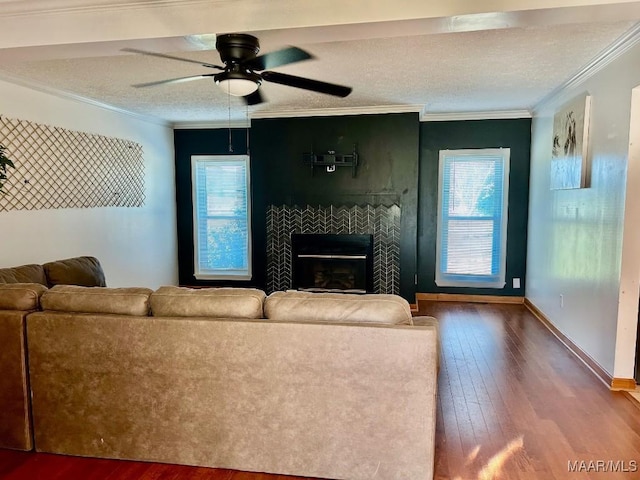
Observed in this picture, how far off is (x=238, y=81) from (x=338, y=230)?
3.26 meters

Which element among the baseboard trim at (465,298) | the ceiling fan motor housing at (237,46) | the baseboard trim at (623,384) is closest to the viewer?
the ceiling fan motor housing at (237,46)

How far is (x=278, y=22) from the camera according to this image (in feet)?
6.98

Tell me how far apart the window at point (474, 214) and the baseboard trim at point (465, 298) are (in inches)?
6.2

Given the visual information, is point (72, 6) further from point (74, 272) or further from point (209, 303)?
point (74, 272)

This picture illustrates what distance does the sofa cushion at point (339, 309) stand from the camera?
2.05 metres

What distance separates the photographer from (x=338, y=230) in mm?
5551

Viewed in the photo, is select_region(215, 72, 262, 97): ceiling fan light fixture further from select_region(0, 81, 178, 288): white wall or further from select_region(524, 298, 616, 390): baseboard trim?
select_region(524, 298, 616, 390): baseboard trim

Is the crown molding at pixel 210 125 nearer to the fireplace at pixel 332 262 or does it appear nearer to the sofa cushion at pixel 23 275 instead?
the fireplace at pixel 332 262

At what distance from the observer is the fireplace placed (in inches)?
215

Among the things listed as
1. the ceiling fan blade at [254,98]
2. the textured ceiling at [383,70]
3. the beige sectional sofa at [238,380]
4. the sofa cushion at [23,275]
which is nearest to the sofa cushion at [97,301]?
the beige sectional sofa at [238,380]

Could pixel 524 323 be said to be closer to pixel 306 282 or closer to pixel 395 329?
pixel 306 282

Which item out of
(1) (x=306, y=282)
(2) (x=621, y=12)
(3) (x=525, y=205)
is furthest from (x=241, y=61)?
(3) (x=525, y=205)

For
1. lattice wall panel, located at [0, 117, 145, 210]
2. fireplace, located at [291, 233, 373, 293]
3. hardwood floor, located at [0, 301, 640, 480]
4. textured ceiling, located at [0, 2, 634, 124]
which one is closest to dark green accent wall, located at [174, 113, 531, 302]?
textured ceiling, located at [0, 2, 634, 124]

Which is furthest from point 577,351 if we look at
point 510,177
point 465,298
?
point 510,177
